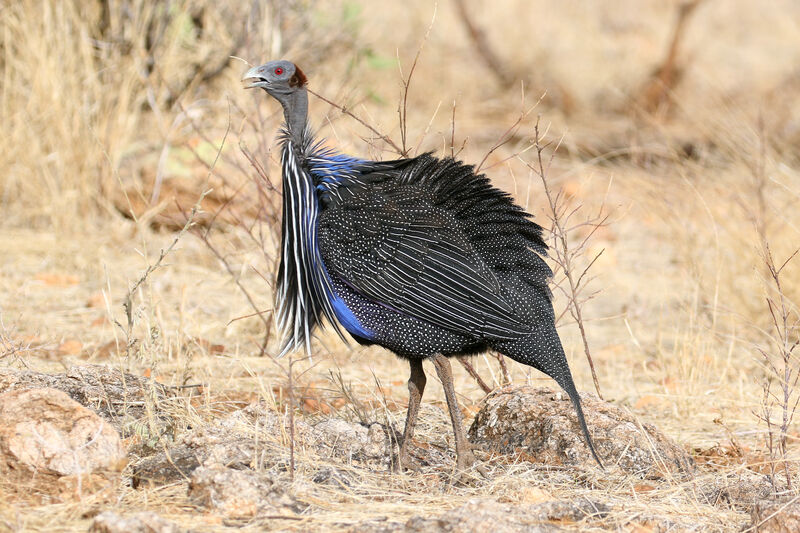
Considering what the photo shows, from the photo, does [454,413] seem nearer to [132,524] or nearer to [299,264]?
[299,264]

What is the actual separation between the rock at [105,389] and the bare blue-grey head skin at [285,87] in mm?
1126

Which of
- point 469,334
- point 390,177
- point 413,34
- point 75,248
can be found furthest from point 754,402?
point 413,34

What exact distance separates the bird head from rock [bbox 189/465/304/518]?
5.04 ft

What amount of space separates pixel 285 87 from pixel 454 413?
4.65ft

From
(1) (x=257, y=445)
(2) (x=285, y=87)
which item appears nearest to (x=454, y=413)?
(1) (x=257, y=445)

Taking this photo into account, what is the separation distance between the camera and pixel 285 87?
12.8 feet

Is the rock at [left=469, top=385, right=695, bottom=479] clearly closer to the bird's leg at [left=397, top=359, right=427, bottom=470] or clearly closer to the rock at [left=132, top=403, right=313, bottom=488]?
the bird's leg at [left=397, top=359, right=427, bottom=470]

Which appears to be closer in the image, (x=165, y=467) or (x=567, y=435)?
(x=165, y=467)

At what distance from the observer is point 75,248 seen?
22.4 ft

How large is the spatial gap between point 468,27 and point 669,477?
9767 millimetres

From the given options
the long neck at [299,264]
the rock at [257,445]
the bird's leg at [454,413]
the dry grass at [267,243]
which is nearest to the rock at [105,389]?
the dry grass at [267,243]

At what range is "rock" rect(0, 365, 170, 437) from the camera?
3676 mm

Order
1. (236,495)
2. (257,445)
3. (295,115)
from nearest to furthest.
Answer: (236,495) < (257,445) < (295,115)

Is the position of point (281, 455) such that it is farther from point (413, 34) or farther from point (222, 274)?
point (413, 34)
